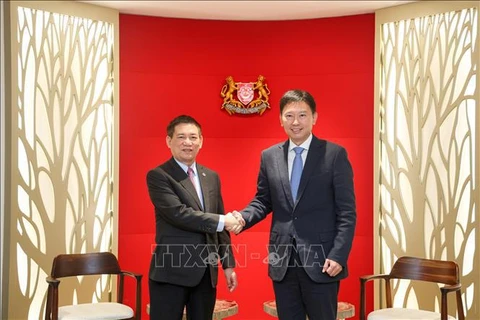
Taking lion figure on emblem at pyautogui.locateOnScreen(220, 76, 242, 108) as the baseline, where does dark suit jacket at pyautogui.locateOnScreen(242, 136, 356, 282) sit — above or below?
below

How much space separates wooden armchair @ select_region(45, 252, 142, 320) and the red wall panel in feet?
3.17

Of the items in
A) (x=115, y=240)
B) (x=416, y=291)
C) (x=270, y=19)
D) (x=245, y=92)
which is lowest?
(x=416, y=291)

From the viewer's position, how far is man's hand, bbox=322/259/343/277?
3367mm

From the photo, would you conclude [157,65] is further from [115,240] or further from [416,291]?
→ [416,291]

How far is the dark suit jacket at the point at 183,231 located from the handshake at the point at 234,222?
8 centimetres

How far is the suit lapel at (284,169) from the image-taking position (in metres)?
3.51

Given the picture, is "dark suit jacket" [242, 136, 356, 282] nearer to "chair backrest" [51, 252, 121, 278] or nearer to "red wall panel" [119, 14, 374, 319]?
"chair backrest" [51, 252, 121, 278]


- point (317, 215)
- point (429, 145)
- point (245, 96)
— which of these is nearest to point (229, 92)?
point (245, 96)

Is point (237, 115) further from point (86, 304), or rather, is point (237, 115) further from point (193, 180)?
point (86, 304)

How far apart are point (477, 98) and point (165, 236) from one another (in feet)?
8.42

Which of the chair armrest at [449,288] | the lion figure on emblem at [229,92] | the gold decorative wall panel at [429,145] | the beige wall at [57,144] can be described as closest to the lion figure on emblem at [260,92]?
the lion figure on emblem at [229,92]

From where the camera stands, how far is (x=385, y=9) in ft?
→ 17.8

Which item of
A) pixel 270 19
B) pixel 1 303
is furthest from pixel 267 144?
pixel 1 303

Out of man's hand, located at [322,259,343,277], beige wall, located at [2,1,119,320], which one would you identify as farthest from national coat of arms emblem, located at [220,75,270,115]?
man's hand, located at [322,259,343,277]
